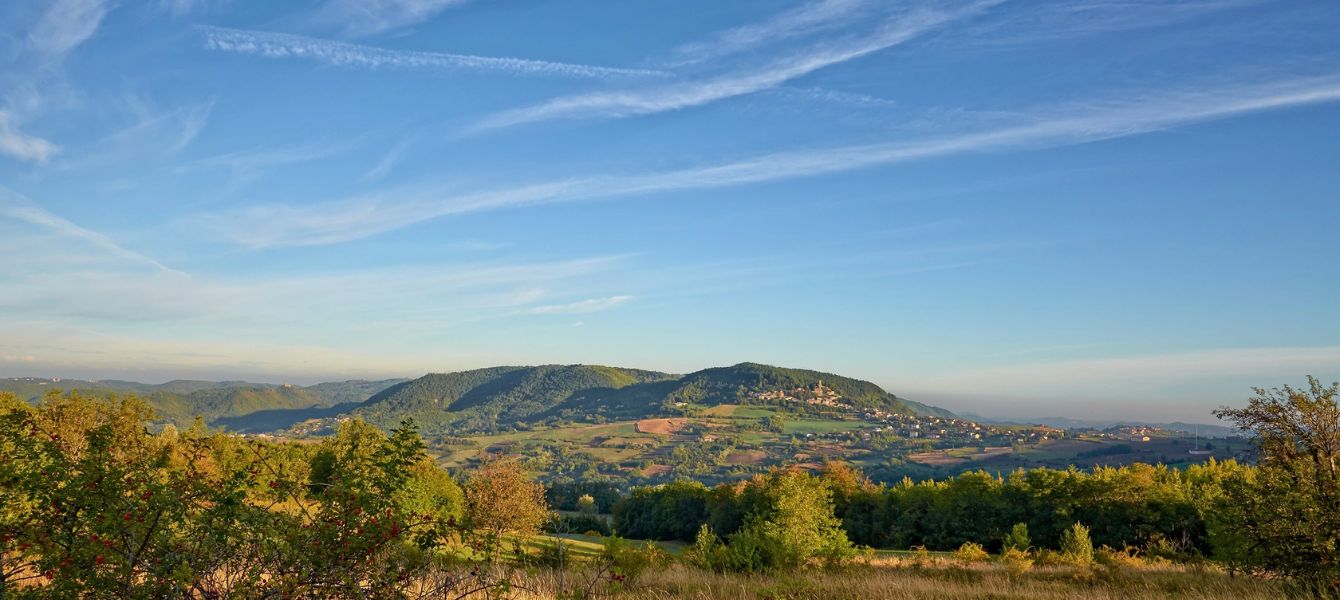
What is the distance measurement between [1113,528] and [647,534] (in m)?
58.8

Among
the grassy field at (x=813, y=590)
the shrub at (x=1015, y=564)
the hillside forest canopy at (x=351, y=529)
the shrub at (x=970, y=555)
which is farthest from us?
the shrub at (x=970, y=555)

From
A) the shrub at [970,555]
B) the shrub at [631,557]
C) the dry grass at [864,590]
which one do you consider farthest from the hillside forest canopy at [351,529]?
the shrub at [970,555]

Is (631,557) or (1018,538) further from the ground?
(631,557)

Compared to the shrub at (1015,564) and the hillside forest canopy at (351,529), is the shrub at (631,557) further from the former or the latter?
the shrub at (1015,564)

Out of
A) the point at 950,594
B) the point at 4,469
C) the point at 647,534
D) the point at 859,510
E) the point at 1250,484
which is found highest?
the point at 4,469

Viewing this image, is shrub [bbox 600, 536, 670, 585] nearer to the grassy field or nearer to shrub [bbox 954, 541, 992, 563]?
the grassy field

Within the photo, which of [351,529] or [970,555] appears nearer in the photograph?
[351,529]

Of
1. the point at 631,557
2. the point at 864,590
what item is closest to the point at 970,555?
the point at 631,557

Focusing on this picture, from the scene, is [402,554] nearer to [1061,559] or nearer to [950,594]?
[950,594]

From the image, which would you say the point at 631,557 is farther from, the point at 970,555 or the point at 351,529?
the point at 970,555

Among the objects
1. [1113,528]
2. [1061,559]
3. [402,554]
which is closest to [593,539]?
[1113,528]

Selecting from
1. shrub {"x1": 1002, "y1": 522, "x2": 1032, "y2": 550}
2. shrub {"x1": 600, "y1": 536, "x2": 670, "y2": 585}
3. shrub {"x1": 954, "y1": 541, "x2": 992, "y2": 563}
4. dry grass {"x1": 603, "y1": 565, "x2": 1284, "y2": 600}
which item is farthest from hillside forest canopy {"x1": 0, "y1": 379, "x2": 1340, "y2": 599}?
shrub {"x1": 1002, "y1": 522, "x2": 1032, "y2": 550}

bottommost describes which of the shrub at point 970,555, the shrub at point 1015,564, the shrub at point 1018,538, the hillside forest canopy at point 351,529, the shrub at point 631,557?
the shrub at point 1018,538

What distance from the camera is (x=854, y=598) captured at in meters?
11.2
